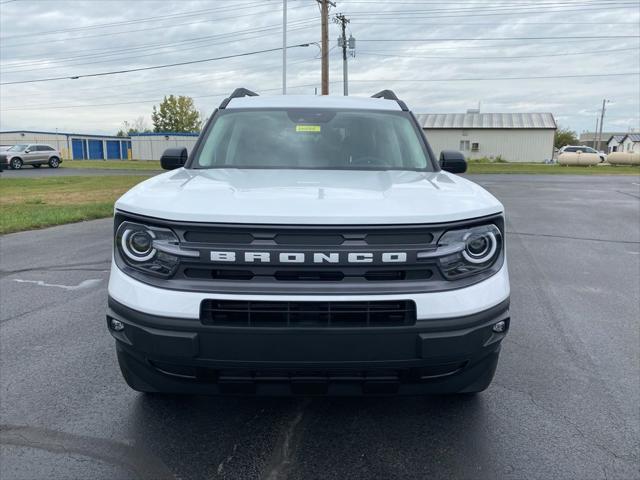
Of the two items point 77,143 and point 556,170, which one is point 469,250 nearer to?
point 556,170

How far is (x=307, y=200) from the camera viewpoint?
242cm

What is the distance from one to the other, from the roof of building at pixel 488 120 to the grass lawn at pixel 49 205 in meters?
45.3

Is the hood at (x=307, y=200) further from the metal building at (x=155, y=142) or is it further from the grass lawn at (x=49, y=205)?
the metal building at (x=155, y=142)

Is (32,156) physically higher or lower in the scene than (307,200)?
lower

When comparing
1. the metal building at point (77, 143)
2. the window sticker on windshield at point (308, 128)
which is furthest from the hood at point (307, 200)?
the metal building at point (77, 143)

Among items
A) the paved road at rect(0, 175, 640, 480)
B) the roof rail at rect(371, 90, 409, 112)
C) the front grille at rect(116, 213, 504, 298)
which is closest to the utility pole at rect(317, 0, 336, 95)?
the roof rail at rect(371, 90, 409, 112)

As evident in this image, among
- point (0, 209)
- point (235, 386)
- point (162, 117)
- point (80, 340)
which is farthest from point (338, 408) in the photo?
point (162, 117)

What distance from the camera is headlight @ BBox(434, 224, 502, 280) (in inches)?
92.3

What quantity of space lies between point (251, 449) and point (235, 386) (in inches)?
19.3

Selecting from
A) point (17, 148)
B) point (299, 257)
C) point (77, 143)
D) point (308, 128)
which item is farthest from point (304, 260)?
point (77, 143)

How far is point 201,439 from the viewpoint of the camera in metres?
2.75

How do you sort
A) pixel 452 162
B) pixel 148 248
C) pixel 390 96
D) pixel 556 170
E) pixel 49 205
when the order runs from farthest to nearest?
1. pixel 556 170
2. pixel 49 205
3. pixel 390 96
4. pixel 452 162
5. pixel 148 248

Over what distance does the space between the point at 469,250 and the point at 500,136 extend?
197 feet

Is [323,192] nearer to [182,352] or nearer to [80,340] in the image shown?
[182,352]
